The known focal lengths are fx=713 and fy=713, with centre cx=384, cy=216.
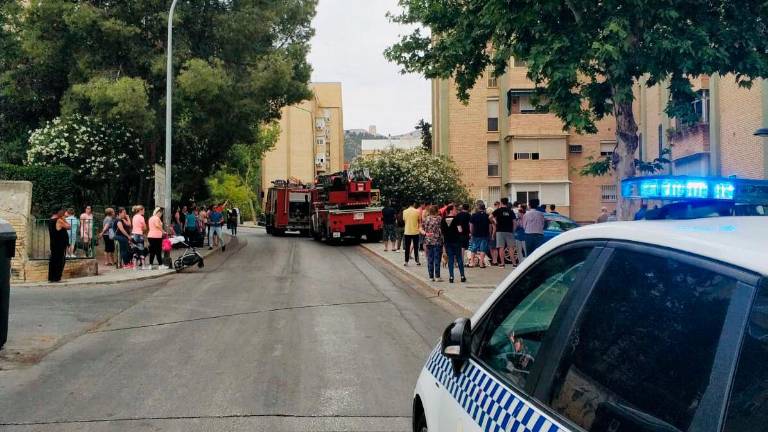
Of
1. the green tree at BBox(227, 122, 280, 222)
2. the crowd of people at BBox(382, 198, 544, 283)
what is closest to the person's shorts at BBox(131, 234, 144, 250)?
the crowd of people at BBox(382, 198, 544, 283)

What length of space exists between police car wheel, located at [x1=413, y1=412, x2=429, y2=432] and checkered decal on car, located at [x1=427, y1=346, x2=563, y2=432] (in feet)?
1.06

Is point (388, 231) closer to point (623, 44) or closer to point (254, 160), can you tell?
point (623, 44)

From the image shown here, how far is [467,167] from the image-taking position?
130 feet

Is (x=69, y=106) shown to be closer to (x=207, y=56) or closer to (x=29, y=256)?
(x=207, y=56)

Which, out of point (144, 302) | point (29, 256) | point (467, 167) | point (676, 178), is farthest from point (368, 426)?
point (467, 167)

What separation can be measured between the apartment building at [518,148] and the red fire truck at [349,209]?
21.9 ft

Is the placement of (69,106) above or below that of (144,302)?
above

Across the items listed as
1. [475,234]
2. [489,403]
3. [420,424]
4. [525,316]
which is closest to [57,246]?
[475,234]

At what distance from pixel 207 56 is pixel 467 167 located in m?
16.8

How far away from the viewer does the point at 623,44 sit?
10445mm

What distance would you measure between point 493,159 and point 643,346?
38.6m

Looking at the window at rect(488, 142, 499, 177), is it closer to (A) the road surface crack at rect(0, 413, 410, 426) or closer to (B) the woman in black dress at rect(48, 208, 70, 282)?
(B) the woman in black dress at rect(48, 208, 70, 282)

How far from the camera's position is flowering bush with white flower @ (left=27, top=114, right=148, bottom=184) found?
26266mm

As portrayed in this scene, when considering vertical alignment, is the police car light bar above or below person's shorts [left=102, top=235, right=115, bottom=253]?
above
